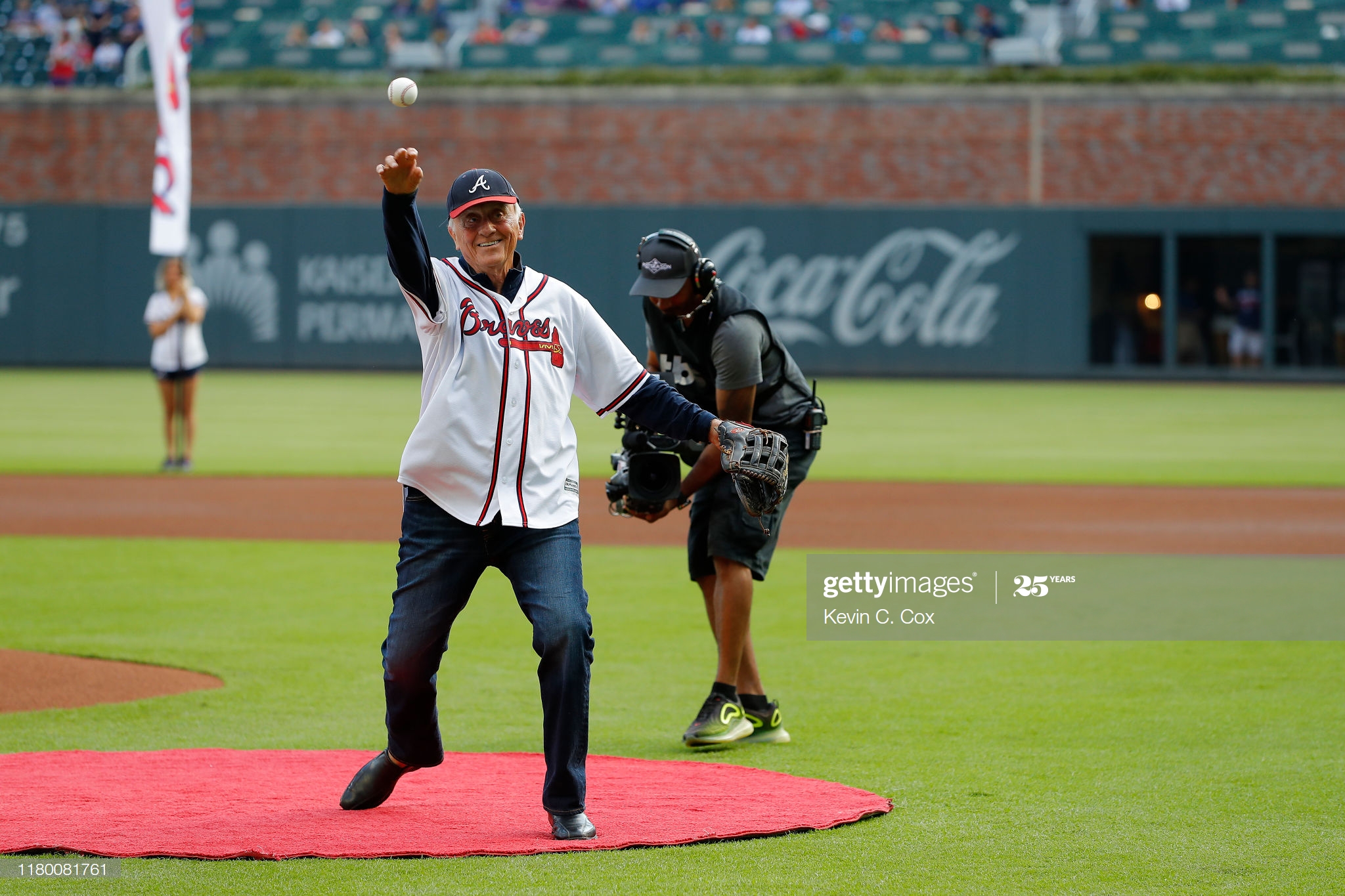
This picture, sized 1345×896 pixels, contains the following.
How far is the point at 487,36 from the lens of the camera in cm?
3600

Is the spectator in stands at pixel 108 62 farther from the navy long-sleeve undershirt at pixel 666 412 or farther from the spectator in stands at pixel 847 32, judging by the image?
the navy long-sleeve undershirt at pixel 666 412

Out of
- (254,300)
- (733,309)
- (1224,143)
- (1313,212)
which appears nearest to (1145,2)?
(1224,143)

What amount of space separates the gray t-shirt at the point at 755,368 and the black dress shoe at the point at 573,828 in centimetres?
200

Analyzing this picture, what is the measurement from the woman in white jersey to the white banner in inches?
82.3

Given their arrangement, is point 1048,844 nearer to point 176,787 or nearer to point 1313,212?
point 176,787

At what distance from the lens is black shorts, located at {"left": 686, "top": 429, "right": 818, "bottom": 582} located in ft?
21.1

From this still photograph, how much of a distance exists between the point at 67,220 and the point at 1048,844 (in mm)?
32389

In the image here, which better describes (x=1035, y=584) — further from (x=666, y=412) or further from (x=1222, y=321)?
(x=1222, y=321)

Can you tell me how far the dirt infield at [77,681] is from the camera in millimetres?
7094

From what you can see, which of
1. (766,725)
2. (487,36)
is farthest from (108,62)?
(766,725)

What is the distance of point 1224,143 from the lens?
108 ft

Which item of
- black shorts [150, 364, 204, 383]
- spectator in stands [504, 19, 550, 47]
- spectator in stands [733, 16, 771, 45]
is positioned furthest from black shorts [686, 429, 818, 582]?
spectator in stands [504, 19, 550, 47]

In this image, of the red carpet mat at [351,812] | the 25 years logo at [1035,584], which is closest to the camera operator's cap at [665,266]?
the red carpet mat at [351,812]

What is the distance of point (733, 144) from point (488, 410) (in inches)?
1199
